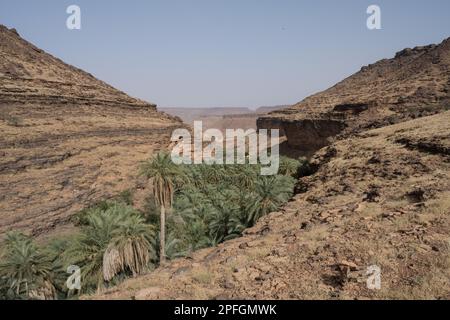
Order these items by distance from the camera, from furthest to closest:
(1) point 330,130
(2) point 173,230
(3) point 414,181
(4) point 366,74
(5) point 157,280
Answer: (4) point 366,74, (1) point 330,130, (2) point 173,230, (3) point 414,181, (5) point 157,280

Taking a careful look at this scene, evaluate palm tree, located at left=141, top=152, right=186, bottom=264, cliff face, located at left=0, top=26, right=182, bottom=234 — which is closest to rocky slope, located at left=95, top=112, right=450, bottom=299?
palm tree, located at left=141, top=152, right=186, bottom=264

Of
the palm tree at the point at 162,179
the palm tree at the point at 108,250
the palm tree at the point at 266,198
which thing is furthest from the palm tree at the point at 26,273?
the palm tree at the point at 266,198

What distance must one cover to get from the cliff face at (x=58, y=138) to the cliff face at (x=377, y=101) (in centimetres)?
2150

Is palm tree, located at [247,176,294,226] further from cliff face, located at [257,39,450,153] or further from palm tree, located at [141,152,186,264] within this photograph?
cliff face, located at [257,39,450,153]

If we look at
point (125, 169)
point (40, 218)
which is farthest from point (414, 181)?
point (125, 169)

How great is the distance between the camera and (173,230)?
22156mm

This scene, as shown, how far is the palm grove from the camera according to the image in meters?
15.5

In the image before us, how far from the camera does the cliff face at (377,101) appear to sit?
43.4 metres

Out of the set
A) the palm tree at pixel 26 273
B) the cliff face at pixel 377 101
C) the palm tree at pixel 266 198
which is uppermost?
the cliff face at pixel 377 101

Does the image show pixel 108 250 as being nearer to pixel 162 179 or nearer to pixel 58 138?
pixel 162 179

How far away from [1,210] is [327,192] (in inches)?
792

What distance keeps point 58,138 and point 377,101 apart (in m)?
39.9

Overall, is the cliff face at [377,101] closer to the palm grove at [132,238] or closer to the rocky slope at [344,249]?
the palm grove at [132,238]
